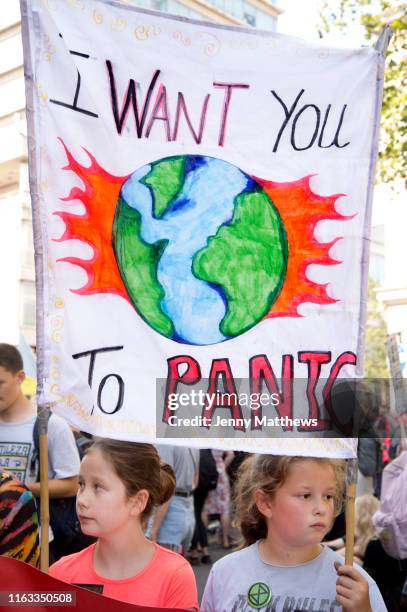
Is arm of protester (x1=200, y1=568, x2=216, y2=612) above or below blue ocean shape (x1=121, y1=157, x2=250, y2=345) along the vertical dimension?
below

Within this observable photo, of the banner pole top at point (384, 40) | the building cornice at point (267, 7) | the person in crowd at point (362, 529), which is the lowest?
the person in crowd at point (362, 529)

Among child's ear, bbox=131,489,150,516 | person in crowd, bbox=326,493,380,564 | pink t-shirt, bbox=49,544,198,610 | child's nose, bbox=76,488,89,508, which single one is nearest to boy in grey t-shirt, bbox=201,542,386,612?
pink t-shirt, bbox=49,544,198,610

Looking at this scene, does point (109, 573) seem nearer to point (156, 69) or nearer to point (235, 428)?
point (235, 428)

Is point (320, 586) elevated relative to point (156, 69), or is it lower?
lower

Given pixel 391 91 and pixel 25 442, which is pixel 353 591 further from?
pixel 391 91

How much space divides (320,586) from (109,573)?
619 mm

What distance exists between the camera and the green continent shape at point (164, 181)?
2.79 meters

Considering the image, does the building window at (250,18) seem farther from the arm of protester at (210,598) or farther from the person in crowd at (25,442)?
the arm of protester at (210,598)

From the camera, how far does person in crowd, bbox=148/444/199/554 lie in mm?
6398

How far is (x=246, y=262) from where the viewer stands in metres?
2.80

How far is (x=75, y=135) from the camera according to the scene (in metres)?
2.73

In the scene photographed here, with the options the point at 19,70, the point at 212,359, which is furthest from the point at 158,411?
the point at 19,70

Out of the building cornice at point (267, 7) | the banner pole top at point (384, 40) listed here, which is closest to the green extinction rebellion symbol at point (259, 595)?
the banner pole top at point (384, 40)

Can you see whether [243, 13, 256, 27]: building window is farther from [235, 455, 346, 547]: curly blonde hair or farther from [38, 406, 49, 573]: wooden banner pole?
[38, 406, 49, 573]: wooden banner pole
